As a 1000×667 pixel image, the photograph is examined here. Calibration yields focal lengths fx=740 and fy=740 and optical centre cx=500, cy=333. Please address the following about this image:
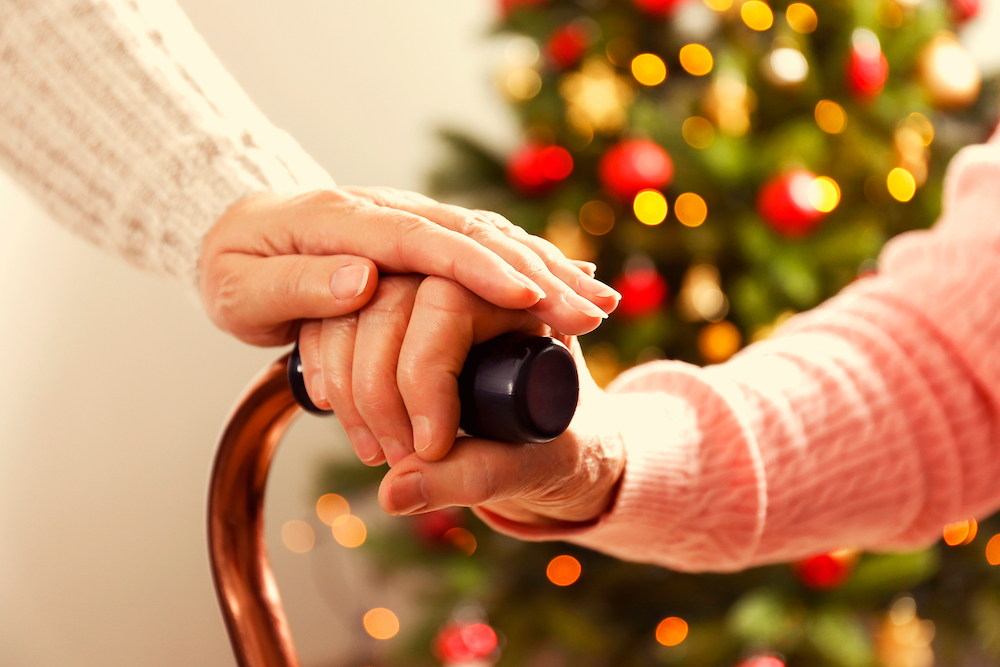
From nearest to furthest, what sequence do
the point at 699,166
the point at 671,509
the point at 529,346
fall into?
the point at 529,346 → the point at 671,509 → the point at 699,166

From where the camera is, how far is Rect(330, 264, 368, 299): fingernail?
1.02 ft

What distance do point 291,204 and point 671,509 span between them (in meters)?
0.31

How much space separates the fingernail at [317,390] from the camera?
1.06ft

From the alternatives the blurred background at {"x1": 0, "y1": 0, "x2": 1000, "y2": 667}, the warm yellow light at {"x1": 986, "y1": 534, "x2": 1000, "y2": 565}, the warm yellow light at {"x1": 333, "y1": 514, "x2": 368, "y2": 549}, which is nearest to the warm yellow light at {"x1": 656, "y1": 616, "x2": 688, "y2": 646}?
the warm yellow light at {"x1": 986, "y1": 534, "x2": 1000, "y2": 565}

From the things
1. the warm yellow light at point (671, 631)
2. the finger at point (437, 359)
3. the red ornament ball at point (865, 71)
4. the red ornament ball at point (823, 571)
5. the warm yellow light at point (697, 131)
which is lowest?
the warm yellow light at point (671, 631)

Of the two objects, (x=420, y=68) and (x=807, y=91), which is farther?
(x=420, y=68)

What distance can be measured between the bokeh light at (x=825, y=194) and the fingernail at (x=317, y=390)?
1.00 m

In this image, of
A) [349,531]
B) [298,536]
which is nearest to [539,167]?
[349,531]

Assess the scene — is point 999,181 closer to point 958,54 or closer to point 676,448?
point 676,448

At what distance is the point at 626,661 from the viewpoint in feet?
4.35

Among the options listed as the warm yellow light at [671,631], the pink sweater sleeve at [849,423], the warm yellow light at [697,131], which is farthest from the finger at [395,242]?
the warm yellow light at [671,631]

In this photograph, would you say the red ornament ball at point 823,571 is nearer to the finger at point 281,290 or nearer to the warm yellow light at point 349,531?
the warm yellow light at point 349,531

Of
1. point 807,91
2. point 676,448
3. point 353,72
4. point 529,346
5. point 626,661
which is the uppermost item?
point 353,72

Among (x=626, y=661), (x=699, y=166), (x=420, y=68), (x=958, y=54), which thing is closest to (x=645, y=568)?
(x=626, y=661)
